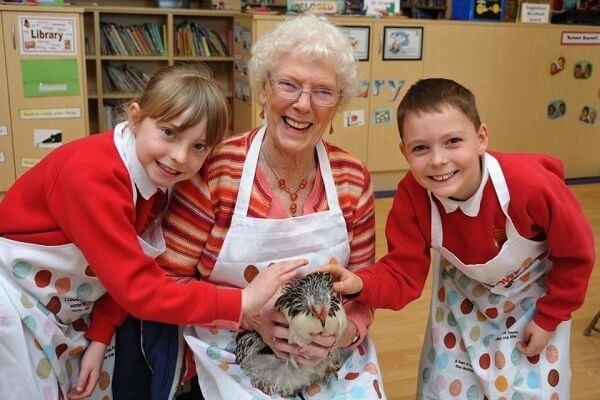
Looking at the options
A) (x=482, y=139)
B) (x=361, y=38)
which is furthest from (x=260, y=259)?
(x=361, y=38)

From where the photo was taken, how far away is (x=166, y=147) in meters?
1.29

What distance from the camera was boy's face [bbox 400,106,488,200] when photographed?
1.37 meters

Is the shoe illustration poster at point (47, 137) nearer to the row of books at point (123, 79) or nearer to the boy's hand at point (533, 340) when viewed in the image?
the row of books at point (123, 79)

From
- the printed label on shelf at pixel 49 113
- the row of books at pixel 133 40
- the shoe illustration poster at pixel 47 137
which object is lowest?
the shoe illustration poster at pixel 47 137

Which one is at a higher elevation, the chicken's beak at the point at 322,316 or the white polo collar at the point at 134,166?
the white polo collar at the point at 134,166

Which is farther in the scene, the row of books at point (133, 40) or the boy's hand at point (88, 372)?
the row of books at point (133, 40)

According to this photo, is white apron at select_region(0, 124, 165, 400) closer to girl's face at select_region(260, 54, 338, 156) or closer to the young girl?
the young girl

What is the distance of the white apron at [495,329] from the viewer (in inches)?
58.5

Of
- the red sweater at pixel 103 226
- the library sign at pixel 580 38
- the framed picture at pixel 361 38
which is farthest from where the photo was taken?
the library sign at pixel 580 38

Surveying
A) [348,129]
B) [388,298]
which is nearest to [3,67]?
[348,129]

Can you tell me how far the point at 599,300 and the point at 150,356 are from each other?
89.9 inches

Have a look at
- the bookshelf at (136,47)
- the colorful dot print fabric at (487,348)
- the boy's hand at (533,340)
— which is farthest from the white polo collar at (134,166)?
the bookshelf at (136,47)

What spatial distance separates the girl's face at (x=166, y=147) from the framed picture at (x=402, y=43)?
121 inches

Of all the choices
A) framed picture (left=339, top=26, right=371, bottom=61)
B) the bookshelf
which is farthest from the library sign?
the bookshelf
